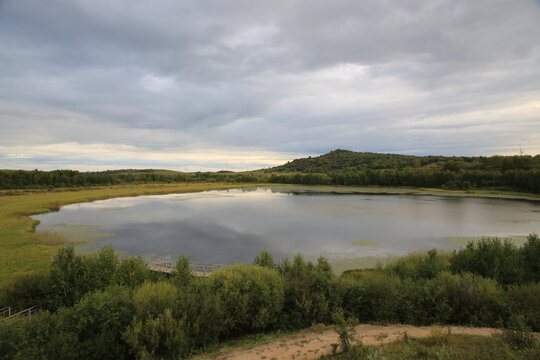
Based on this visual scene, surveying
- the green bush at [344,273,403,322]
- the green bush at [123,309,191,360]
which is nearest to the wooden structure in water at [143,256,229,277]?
the green bush at [123,309,191,360]

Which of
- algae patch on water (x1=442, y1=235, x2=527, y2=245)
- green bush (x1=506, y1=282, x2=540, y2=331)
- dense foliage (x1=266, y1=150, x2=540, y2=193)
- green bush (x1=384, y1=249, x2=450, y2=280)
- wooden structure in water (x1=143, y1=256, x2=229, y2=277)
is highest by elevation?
dense foliage (x1=266, y1=150, x2=540, y2=193)

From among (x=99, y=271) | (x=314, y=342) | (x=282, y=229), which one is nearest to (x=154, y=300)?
(x=99, y=271)

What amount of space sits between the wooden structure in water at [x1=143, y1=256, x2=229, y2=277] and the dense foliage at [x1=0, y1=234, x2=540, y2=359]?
278 cm

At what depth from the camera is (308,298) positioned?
44.6 feet

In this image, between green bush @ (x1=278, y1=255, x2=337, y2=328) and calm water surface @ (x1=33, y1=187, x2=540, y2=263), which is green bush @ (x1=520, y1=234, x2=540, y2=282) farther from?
green bush @ (x1=278, y1=255, x2=337, y2=328)

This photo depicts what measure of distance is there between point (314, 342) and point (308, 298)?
3115mm

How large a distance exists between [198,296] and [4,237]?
28188 millimetres

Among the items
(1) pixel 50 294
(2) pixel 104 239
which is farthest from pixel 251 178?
(1) pixel 50 294

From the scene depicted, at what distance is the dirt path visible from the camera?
31.4 feet

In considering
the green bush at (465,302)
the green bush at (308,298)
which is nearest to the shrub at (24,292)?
the green bush at (308,298)

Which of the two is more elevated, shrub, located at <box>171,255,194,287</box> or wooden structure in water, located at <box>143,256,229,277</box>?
shrub, located at <box>171,255,194,287</box>

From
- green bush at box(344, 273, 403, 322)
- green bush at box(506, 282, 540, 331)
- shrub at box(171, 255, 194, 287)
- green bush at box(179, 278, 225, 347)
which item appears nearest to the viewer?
green bush at box(506, 282, 540, 331)

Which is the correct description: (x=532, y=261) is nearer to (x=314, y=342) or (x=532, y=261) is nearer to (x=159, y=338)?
(x=314, y=342)

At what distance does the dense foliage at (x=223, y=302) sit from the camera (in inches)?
392
